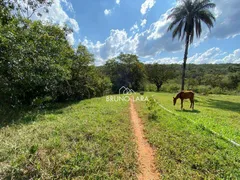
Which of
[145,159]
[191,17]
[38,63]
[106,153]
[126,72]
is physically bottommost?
[145,159]

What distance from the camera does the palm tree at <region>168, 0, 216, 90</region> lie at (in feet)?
46.3

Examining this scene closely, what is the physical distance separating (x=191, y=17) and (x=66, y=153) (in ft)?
55.1

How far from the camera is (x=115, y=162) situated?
321 cm

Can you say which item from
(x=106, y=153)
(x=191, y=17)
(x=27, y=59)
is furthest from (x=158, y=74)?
(x=106, y=153)

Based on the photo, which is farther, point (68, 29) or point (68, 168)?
point (68, 29)

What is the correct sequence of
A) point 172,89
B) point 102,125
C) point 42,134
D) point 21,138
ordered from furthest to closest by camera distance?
point 172,89 < point 102,125 < point 42,134 < point 21,138

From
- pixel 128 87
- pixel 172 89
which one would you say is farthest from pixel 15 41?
pixel 172 89

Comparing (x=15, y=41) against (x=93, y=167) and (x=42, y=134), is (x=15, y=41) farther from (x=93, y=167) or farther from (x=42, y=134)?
(x=93, y=167)

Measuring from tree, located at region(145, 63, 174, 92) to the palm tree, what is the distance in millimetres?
15365

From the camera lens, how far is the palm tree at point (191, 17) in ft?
46.3

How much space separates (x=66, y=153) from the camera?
10.8 feet

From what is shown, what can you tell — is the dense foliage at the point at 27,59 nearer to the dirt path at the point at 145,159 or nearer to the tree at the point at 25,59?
the tree at the point at 25,59

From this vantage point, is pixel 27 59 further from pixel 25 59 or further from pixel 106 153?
pixel 106 153

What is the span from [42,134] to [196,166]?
172 inches
